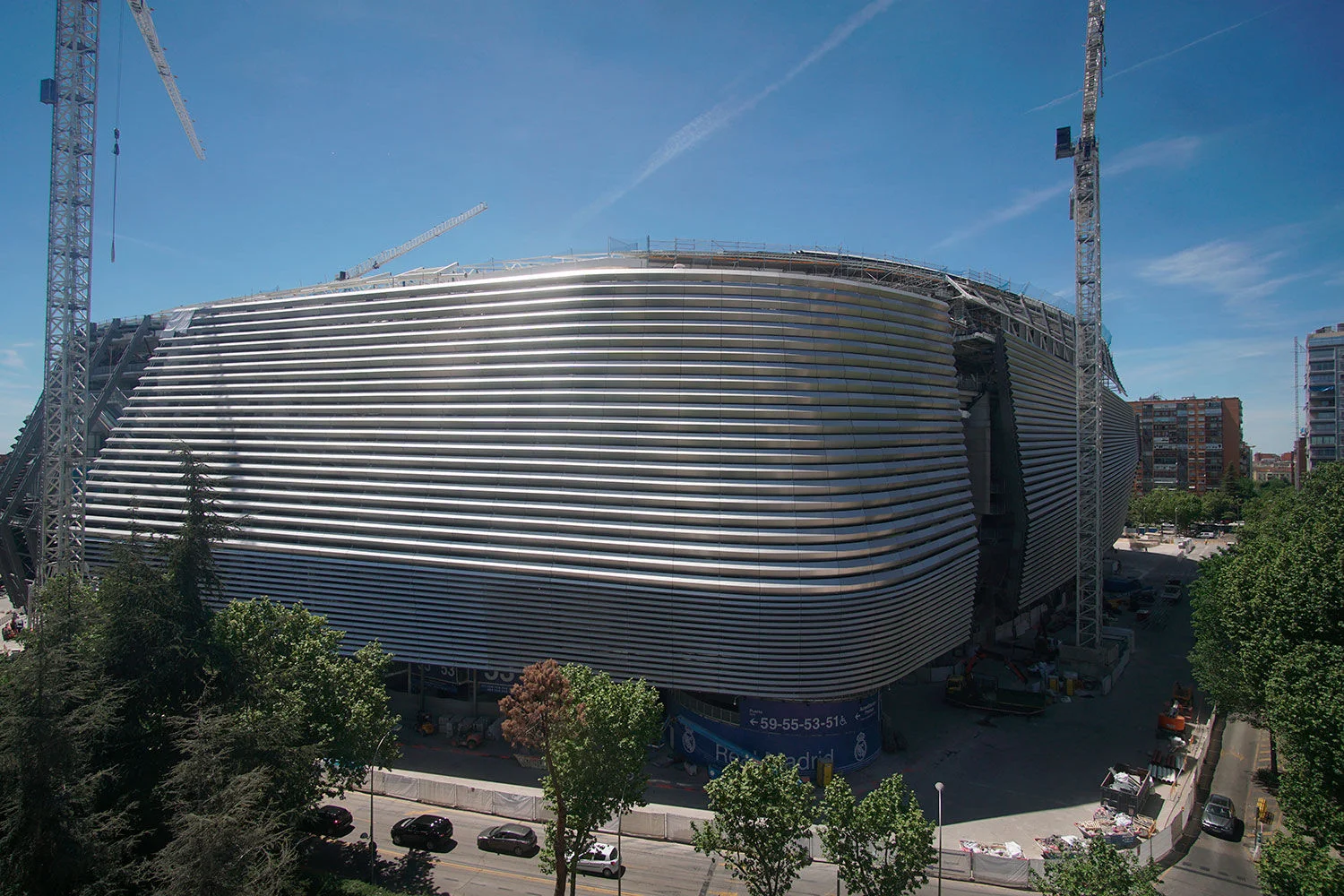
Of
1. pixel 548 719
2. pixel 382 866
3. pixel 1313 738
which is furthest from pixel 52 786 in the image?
pixel 1313 738

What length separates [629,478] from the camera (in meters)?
40.9

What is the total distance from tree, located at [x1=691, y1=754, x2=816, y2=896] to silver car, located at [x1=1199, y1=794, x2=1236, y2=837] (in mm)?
24008

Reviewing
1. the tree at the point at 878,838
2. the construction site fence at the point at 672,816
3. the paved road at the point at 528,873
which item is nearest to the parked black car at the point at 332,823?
the paved road at the point at 528,873

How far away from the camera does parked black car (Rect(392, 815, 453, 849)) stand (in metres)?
33.7

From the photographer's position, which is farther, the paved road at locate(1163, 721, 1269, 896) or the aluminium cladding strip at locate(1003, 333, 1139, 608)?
the aluminium cladding strip at locate(1003, 333, 1139, 608)

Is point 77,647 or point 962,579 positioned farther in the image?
point 962,579

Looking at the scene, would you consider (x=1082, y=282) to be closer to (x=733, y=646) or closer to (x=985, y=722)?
(x=985, y=722)

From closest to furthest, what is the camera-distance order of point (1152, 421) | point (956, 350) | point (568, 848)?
point (568, 848) < point (956, 350) < point (1152, 421)

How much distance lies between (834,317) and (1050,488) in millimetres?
30730

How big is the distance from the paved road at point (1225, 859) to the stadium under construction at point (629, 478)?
49.9ft

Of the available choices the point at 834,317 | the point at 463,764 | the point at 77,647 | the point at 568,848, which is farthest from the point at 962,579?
the point at 77,647

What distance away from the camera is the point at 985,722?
159 feet

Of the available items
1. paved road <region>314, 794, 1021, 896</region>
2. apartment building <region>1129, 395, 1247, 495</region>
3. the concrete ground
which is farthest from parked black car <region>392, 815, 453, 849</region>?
apartment building <region>1129, 395, 1247, 495</region>

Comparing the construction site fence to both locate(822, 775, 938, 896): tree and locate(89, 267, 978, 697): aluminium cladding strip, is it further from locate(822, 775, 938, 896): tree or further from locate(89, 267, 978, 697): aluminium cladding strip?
locate(89, 267, 978, 697): aluminium cladding strip
